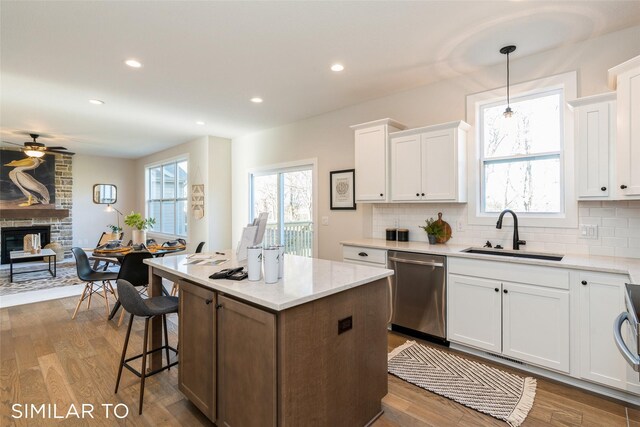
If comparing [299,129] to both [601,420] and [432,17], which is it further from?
[601,420]

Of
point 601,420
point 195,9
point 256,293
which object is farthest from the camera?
point 195,9

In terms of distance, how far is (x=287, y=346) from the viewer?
1494 mm

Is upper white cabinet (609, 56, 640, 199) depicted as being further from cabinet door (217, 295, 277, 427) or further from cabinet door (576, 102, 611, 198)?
cabinet door (217, 295, 277, 427)

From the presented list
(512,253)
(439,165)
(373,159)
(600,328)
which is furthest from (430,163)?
(600,328)

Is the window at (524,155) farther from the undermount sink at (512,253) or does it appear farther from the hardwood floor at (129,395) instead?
the hardwood floor at (129,395)

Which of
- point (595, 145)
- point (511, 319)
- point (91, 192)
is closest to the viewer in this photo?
point (595, 145)

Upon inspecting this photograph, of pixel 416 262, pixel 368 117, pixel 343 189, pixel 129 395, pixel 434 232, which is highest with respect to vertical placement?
pixel 368 117

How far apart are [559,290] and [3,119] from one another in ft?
24.7

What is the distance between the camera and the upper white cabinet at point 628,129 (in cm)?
217

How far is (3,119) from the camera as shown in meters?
5.04

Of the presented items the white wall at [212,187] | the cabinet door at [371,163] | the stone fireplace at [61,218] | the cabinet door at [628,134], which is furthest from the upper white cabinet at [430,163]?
the stone fireplace at [61,218]

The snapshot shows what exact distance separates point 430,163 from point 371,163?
70 cm

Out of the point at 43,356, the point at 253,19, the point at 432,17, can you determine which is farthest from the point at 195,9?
the point at 43,356

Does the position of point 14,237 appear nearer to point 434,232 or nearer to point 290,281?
point 290,281
